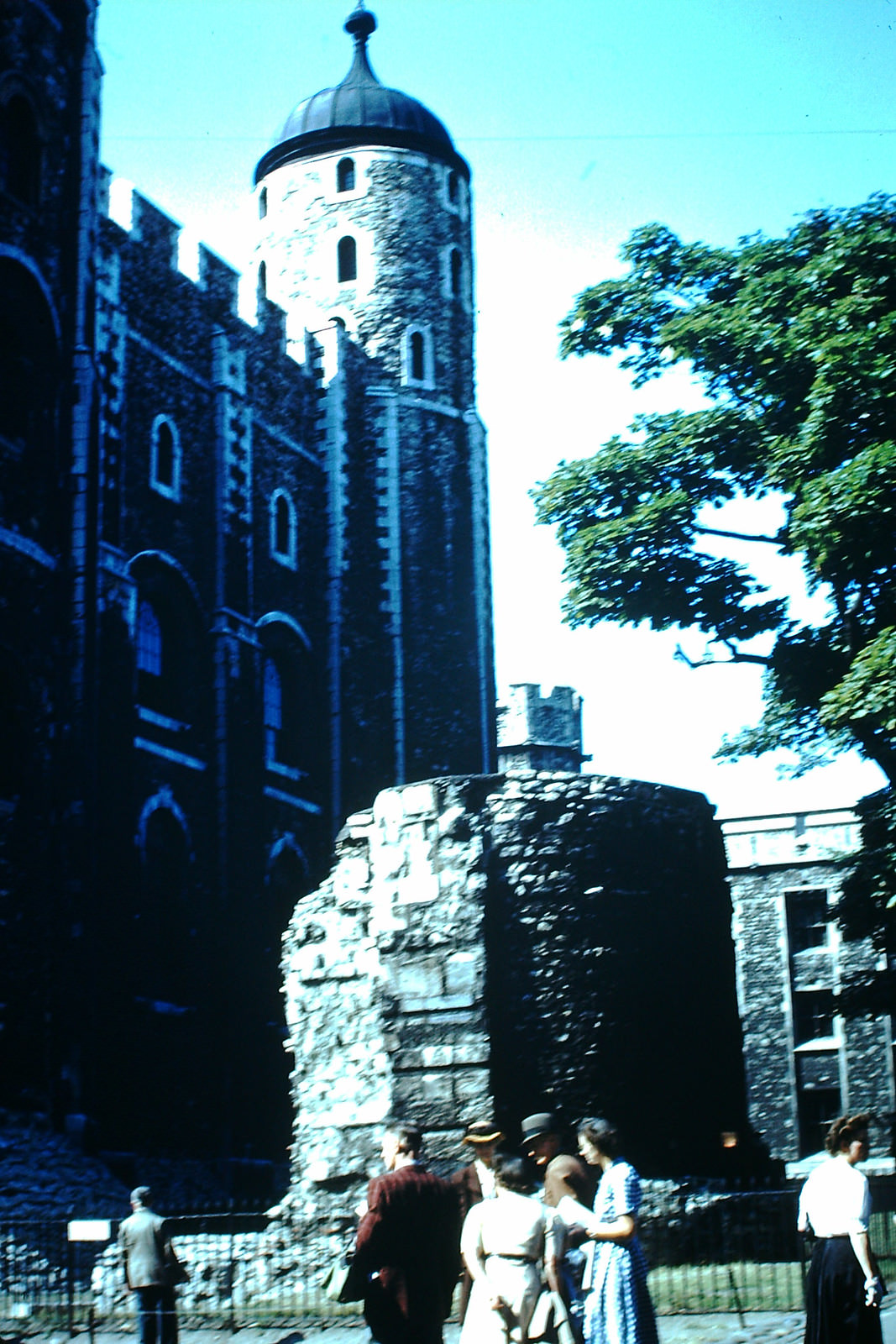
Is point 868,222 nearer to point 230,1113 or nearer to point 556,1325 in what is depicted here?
point 230,1113

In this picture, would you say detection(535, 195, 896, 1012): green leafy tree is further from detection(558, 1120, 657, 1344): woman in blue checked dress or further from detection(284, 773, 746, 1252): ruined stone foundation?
detection(558, 1120, 657, 1344): woman in blue checked dress

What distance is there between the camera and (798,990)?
33.7 metres

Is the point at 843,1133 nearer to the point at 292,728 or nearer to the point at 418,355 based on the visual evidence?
the point at 292,728

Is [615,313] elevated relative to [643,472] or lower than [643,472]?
elevated

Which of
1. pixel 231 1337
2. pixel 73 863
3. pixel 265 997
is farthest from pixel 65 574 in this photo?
pixel 231 1337

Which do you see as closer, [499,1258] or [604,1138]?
[499,1258]

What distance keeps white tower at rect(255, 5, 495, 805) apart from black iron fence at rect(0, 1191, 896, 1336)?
15.7 metres

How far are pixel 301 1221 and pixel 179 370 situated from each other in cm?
1533

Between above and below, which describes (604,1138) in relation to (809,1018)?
below

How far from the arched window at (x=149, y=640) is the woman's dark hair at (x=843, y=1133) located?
1733 centimetres

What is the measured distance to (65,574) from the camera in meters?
21.9

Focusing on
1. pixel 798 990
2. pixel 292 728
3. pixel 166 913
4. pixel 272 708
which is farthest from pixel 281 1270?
pixel 798 990

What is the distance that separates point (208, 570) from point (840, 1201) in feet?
64.1

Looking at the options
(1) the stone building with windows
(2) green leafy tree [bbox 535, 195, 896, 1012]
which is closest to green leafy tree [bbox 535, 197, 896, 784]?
(2) green leafy tree [bbox 535, 195, 896, 1012]
